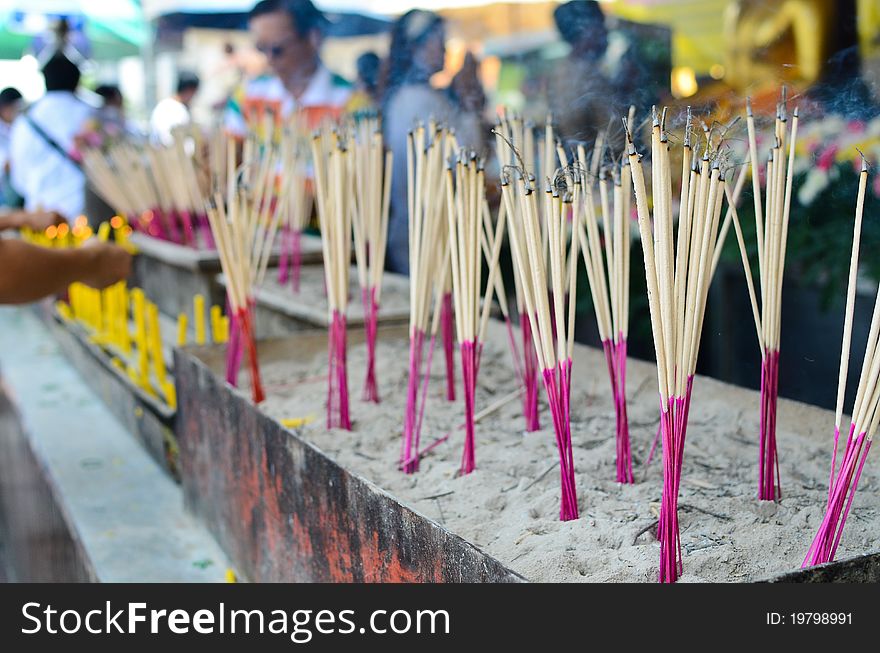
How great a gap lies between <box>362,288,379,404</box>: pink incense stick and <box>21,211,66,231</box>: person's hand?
104 cm

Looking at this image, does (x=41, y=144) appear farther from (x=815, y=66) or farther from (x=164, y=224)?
(x=815, y=66)

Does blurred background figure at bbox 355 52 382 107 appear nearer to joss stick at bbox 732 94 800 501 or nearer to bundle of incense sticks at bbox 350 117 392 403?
bundle of incense sticks at bbox 350 117 392 403

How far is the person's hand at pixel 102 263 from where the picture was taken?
2.25 m

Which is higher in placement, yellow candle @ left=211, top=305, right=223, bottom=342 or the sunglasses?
the sunglasses

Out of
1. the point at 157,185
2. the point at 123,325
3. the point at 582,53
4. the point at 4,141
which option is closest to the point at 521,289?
the point at 582,53

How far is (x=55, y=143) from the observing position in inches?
179

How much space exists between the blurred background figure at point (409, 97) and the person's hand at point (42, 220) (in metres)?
1.16

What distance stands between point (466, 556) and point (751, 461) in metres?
0.66

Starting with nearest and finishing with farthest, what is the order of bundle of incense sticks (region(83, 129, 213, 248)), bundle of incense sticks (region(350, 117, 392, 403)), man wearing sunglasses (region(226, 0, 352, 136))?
bundle of incense sticks (region(350, 117, 392, 403)), bundle of incense sticks (region(83, 129, 213, 248)), man wearing sunglasses (region(226, 0, 352, 136))

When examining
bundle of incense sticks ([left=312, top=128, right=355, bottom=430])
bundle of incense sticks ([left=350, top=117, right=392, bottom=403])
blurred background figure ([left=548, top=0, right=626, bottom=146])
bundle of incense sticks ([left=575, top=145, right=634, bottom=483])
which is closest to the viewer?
bundle of incense sticks ([left=575, top=145, right=634, bottom=483])

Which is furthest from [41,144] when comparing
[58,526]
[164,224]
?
[58,526]

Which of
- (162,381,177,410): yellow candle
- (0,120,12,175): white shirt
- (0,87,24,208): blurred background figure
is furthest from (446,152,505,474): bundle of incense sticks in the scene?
(0,120,12,175): white shirt

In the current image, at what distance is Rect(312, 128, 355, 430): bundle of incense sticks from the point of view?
1796 mm

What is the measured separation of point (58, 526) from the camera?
8.34 ft
